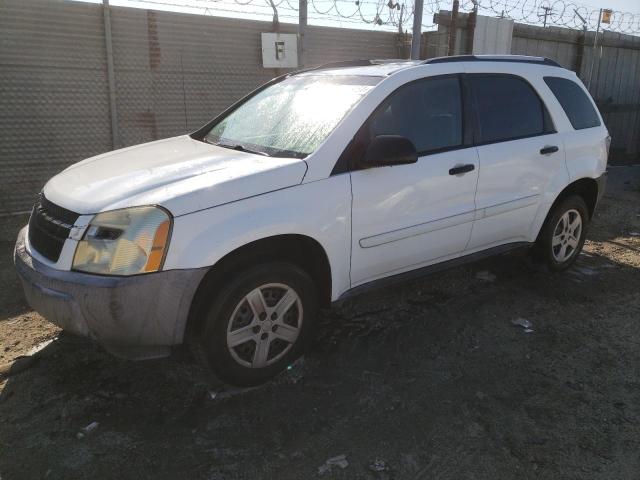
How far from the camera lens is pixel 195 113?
8047 millimetres

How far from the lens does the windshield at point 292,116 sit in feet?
11.3

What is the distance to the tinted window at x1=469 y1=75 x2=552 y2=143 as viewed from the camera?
4086 millimetres

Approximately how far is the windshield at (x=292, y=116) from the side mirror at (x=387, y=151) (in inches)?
11.8

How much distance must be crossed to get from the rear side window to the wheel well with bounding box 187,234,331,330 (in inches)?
109

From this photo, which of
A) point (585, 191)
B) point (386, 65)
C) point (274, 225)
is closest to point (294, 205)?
point (274, 225)

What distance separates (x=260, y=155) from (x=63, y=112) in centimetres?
485

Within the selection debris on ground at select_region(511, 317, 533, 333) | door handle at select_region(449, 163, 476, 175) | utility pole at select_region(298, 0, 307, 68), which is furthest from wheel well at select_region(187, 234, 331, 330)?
utility pole at select_region(298, 0, 307, 68)

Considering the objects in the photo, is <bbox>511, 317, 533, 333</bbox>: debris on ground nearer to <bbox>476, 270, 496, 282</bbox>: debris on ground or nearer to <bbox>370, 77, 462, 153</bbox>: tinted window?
<bbox>476, 270, 496, 282</bbox>: debris on ground

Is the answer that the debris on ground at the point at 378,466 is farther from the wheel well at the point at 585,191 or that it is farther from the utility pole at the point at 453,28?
the utility pole at the point at 453,28

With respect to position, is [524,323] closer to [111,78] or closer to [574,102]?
[574,102]

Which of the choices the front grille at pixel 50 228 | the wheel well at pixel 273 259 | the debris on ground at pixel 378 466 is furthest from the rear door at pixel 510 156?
the front grille at pixel 50 228

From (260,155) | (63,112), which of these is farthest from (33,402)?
(63,112)

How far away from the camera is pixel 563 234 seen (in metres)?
4.98

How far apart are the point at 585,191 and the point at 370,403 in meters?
3.30
